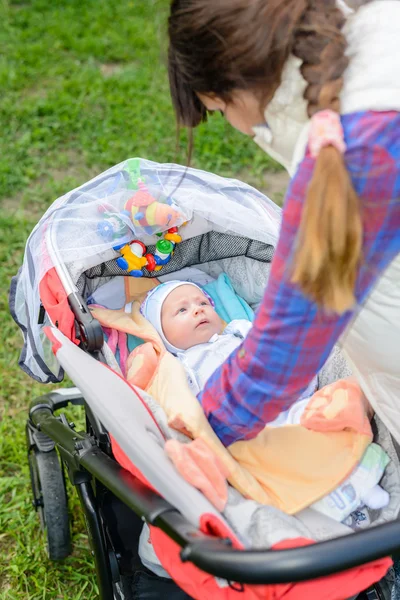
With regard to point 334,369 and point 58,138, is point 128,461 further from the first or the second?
point 58,138

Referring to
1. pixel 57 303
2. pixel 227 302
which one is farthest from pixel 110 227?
pixel 227 302

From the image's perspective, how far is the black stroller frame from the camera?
1044 mm

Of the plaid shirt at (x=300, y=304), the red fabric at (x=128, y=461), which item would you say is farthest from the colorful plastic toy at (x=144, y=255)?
the plaid shirt at (x=300, y=304)

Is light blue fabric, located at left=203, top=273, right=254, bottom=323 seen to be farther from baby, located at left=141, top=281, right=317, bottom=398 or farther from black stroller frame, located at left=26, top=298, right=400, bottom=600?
black stroller frame, located at left=26, top=298, right=400, bottom=600

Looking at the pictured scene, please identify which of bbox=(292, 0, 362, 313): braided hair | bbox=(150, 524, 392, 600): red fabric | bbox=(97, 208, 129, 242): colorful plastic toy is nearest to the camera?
bbox=(292, 0, 362, 313): braided hair

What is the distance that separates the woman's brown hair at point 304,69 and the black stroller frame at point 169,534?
337mm

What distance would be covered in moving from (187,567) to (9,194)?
2.71 metres

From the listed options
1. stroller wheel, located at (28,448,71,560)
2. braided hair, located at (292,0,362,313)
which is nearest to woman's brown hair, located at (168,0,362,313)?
braided hair, located at (292,0,362,313)

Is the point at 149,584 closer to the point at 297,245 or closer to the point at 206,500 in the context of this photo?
the point at 206,500

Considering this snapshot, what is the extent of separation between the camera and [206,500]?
4.13ft

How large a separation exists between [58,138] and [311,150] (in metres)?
3.18

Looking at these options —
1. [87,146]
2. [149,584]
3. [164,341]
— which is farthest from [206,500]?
[87,146]

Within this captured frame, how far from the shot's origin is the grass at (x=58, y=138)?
7.43ft

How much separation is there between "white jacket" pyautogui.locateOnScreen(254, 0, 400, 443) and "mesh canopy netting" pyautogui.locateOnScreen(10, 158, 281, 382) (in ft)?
2.41
